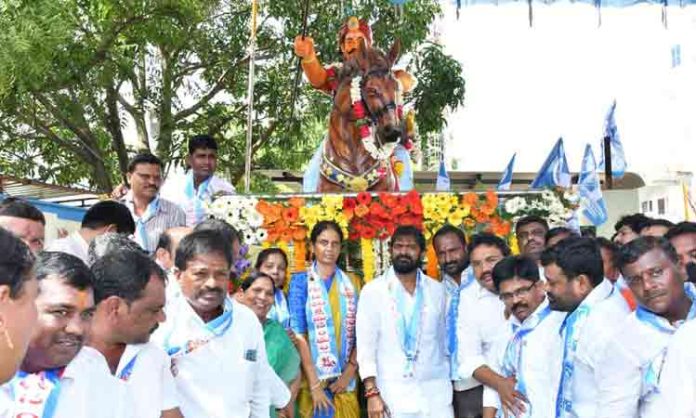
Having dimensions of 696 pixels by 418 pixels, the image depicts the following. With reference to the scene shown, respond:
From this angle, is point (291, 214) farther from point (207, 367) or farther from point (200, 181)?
point (207, 367)

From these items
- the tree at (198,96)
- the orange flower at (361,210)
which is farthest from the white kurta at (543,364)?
the tree at (198,96)

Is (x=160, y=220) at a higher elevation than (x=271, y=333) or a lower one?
higher

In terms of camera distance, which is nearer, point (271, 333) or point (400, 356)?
point (271, 333)

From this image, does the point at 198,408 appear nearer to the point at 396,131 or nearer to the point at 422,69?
the point at 396,131

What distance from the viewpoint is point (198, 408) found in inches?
177

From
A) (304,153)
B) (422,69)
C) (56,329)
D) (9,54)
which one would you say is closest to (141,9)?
(9,54)

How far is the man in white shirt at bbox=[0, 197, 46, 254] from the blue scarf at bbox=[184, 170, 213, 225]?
262 centimetres

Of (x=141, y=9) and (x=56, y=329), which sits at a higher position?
(x=141, y=9)

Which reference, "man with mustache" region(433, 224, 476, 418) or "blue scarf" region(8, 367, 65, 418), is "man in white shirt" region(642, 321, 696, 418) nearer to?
"blue scarf" region(8, 367, 65, 418)

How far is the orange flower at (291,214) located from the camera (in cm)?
757

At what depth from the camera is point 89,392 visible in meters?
3.18

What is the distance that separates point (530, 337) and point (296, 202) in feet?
8.79

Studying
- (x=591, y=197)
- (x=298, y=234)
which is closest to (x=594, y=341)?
(x=298, y=234)

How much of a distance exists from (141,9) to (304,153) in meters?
5.82
